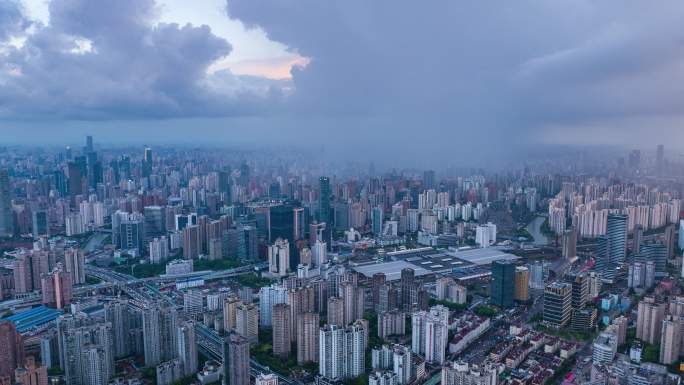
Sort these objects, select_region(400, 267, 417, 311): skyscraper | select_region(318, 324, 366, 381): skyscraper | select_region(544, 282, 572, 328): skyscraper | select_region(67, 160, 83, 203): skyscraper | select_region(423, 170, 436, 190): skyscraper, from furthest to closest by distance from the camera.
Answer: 1. select_region(423, 170, 436, 190): skyscraper
2. select_region(67, 160, 83, 203): skyscraper
3. select_region(400, 267, 417, 311): skyscraper
4. select_region(544, 282, 572, 328): skyscraper
5. select_region(318, 324, 366, 381): skyscraper

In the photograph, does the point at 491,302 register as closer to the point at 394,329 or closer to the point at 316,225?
the point at 394,329

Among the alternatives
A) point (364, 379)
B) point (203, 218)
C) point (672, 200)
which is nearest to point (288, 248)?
point (203, 218)

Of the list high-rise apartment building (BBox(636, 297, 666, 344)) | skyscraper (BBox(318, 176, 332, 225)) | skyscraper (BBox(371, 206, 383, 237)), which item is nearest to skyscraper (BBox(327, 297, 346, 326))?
high-rise apartment building (BBox(636, 297, 666, 344))

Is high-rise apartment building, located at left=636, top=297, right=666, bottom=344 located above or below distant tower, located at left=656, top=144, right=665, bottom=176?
below

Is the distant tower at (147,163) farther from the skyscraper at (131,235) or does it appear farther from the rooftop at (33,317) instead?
the rooftop at (33,317)

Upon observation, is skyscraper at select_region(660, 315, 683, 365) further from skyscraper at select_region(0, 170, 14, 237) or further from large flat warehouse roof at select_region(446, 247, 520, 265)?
skyscraper at select_region(0, 170, 14, 237)

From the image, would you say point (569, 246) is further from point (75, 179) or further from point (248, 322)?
point (75, 179)

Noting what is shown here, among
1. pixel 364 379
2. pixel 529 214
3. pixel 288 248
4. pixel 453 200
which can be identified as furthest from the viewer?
pixel 453 200
